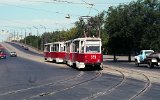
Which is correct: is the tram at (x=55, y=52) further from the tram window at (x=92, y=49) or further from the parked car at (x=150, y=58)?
the tram window at (x=92, y=49)

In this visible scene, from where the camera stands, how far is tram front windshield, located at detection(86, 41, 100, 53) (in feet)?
141

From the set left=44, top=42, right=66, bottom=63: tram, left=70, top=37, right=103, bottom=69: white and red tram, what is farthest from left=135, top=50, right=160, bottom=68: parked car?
left=44, top=42, right=66, bottom=63: tram

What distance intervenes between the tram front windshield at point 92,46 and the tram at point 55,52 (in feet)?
53.7

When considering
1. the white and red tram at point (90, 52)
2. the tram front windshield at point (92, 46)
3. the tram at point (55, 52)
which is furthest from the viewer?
the tram at point (55, 52)

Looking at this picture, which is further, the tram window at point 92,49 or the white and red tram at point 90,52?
the tram window at point 92,49

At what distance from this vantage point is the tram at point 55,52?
204 ft

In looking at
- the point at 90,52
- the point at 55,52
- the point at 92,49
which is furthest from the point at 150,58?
the point at 55,52

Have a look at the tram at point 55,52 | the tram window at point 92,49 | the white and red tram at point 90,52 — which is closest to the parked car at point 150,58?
the white and red tram at point 90,52

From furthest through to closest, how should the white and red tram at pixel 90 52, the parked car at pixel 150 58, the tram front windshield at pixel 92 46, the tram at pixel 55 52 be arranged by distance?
1. the tram at pixel 55 52
2. the parked car at pixel 150 58
3. the tram front windshield at pixel 92 46
4. the white and red tram at pixel 90 52

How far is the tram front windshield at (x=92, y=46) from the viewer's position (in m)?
42.9

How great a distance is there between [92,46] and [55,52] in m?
24.2

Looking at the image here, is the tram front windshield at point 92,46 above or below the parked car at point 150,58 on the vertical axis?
above

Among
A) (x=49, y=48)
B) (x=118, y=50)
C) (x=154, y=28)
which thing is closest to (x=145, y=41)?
(x=154, y=28)

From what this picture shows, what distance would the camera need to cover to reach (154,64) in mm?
48125
